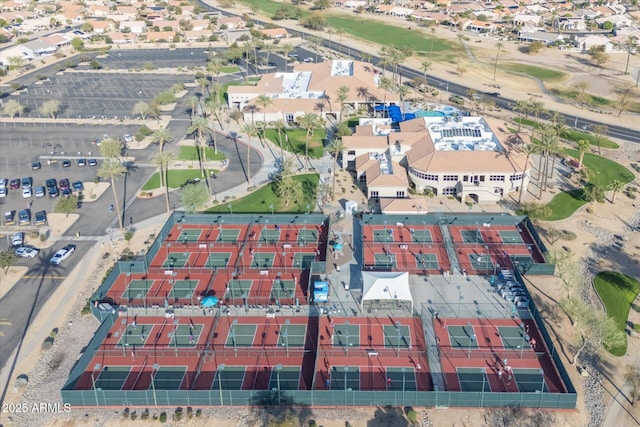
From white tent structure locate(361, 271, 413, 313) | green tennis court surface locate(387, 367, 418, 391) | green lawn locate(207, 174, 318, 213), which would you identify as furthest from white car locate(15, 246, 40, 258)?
green tennis court surface locate(387, 367, 418, 391)

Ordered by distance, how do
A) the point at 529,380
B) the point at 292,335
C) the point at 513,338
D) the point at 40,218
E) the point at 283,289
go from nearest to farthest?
the point at 529,380 < the point at 513,338 < the point at 292,335 < the point at 283,289 < the point at 40,218

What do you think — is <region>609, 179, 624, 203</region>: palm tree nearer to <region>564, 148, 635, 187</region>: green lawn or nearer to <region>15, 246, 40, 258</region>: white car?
<region>564, 148, 635, 187</region>: green lawn

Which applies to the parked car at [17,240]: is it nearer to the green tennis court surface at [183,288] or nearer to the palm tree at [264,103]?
the green tennis court surface at [183,288]

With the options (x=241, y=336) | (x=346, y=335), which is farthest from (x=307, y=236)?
(x=241, y=336)

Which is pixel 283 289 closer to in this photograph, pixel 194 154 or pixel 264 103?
pixel 194 154

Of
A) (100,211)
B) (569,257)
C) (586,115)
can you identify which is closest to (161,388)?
(100,211)

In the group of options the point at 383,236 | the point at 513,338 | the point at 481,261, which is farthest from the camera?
the point at 383,236
